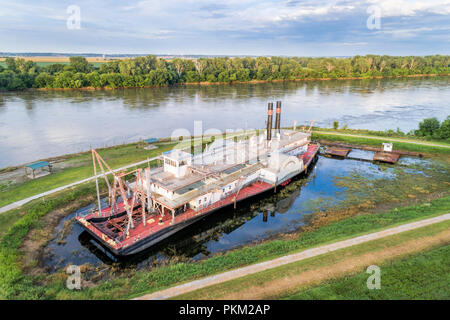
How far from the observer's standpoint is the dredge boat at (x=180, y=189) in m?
24.8

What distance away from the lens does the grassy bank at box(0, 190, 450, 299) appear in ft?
58.4

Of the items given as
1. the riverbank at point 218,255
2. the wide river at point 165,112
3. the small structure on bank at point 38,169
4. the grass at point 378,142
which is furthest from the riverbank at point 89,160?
the wide river at point 165,112

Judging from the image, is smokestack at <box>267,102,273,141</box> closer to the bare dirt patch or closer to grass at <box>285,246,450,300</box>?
the bare dirt patch

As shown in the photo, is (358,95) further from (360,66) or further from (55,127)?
(55,127)

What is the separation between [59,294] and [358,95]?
10970cm

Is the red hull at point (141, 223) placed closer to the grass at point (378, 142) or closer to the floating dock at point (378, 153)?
the floating dock at point (378, 153)

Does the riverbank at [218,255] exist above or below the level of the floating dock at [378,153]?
below

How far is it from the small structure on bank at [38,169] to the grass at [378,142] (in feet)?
153

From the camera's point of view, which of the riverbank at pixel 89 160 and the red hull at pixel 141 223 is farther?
the riverbank at pixel 89 160

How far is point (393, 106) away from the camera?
279 feet

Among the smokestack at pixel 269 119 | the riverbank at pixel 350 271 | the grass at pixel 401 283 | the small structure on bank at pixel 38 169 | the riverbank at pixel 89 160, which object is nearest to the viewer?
the grass at pixel 401 283

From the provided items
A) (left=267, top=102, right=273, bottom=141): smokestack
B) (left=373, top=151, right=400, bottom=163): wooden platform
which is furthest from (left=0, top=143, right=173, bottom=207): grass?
(left=373, top=151, right=400, bottom=163): wooden platform

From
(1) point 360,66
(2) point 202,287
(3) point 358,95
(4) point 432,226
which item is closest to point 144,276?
(2) point 202,287

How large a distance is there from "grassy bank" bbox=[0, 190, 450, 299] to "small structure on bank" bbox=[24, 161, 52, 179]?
25.2 ft
